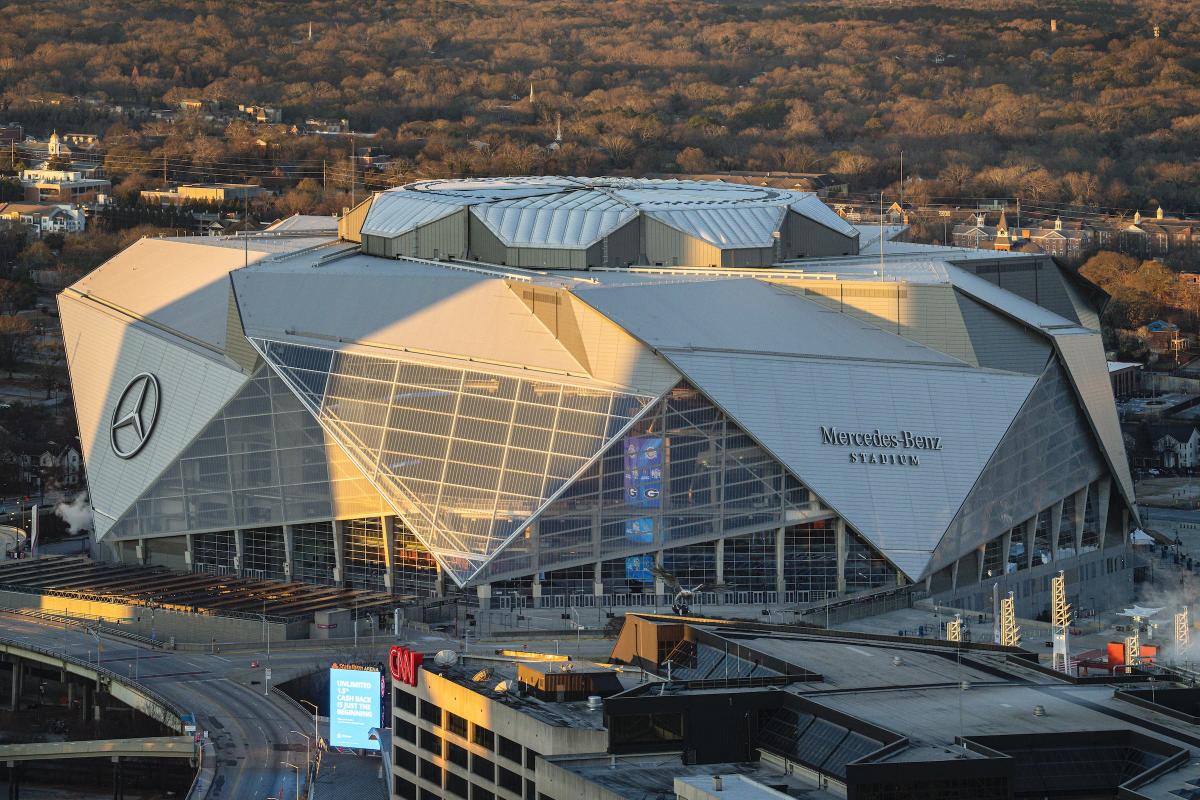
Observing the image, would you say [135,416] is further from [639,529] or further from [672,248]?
[672,248]

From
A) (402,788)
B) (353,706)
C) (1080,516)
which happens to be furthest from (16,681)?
(1080,516)

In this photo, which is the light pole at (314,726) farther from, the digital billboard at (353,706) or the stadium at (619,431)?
the stadium at (619,431)

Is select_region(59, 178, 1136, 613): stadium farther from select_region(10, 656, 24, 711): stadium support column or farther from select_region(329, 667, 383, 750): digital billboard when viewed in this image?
select_region(329, 667, 383, 750): digital billboard

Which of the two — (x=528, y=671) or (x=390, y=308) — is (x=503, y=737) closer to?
(x=528, y=671)

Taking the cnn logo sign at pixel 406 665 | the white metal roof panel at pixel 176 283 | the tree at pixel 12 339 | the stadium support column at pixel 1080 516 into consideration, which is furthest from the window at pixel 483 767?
the tree at pixel 12 339

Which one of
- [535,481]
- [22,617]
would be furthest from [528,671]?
[22,617]

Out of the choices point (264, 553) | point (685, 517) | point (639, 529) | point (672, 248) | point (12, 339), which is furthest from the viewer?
point (12, 339)
